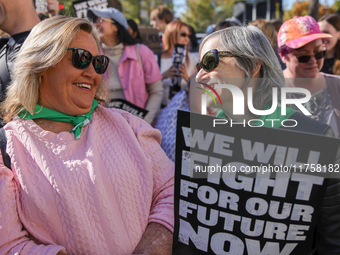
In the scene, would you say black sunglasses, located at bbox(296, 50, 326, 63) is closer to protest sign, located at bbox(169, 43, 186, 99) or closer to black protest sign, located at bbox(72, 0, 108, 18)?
protest sign, located at bbox(169, 43, 186, 99)

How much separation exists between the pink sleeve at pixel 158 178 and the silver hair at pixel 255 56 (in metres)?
0.64

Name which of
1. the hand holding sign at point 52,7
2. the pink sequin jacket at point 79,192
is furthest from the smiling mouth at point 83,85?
the hand holding sign at point 52,7

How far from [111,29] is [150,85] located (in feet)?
2.57

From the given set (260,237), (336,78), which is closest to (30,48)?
(260,237)

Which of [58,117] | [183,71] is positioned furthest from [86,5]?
[58,117]

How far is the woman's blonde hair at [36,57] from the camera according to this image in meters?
1.67

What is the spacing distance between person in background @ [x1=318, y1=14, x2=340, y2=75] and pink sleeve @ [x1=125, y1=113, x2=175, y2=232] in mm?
2778

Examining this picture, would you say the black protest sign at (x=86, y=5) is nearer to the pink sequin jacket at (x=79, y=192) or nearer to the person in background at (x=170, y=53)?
the person in background at (x=170, y=53)

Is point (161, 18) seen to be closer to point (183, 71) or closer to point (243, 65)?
point (183, 71)

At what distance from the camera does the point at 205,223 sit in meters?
1.20

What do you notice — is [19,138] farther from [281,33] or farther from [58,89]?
[281,33]

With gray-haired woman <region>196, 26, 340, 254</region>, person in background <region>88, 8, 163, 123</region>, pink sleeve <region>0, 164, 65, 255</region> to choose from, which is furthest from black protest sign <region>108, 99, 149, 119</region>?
pink sleeve <region>0, 164, 65, 255</region>

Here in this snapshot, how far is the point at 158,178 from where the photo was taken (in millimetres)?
1754

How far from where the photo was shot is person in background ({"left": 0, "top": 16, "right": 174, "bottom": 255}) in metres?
1.46
